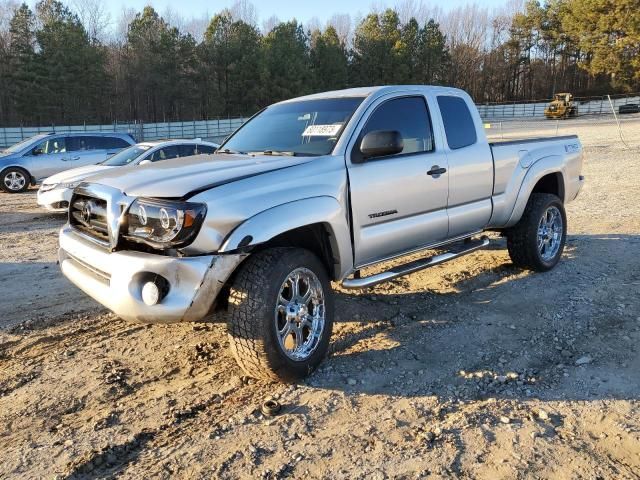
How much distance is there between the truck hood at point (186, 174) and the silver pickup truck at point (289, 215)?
1 centimetres

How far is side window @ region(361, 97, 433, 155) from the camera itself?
439 centimetres

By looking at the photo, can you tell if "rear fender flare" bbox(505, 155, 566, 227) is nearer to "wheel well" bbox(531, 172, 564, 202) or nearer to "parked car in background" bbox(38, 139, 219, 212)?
"wheel well" bbox(531, 172, 564, 202)

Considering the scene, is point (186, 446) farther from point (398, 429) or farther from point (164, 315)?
point (398, 429)

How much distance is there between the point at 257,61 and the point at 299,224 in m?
59.5

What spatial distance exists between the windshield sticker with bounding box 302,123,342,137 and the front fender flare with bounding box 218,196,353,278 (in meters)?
0.66

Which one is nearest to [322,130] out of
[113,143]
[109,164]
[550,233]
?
[550,233]

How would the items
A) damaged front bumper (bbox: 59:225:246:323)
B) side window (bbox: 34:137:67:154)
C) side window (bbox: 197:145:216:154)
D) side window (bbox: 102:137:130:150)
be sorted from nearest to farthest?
damaged front bumper (bbox: 59:225:246:323) → side window (bbox: 197:145:216:154) → side window (bbox: 34:137:67:154) → side window (bbox: 102:137:130:150)

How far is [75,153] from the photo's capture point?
14445 millimetres

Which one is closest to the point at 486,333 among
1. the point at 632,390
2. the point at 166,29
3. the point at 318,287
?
the point at 632,390

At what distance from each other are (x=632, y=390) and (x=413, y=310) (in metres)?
1.90

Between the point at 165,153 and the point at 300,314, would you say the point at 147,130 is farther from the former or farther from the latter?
the point at 300,314

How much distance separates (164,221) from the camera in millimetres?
3193

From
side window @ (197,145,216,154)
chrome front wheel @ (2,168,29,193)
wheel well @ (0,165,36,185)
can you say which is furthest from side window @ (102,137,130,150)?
side window @ (197,145,216,154)

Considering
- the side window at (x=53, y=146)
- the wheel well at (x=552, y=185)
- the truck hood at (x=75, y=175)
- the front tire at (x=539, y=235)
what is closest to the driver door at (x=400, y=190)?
the front tire at (x=539, y=235)
